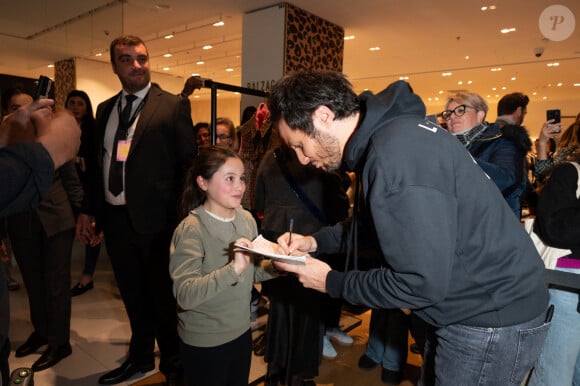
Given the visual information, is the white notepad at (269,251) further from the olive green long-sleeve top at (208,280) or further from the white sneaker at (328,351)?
the white sneaker at (328,351)

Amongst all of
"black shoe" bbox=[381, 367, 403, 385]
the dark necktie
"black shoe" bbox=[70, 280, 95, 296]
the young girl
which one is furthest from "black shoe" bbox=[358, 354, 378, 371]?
"black shoe" bbox=[70, 280, 95, 296]

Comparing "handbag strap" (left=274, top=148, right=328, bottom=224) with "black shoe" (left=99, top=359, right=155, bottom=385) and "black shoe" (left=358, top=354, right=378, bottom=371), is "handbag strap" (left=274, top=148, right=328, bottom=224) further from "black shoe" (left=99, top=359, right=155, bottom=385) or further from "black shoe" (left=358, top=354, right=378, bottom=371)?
"black shoe" (left=99, top=359, right=155, bottom=385)

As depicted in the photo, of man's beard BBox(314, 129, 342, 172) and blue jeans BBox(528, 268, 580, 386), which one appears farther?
blue jeans BBox(528, 268, 580, 386)

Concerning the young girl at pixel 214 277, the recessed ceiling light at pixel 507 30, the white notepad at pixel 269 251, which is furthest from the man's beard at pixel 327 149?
the recessed ceiling light at pixel 507 30

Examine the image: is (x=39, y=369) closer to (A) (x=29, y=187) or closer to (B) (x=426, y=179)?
(A) (x=29, y=187)

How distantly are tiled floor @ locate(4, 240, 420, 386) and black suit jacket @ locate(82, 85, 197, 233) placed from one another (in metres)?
1.10

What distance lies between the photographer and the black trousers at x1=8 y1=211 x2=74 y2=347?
2.56 meters

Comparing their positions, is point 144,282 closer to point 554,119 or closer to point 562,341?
point 562,341

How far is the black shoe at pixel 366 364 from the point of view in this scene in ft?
9.16

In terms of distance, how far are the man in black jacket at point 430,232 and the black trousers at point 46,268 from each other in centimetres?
203

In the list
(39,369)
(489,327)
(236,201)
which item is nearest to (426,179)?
(489,327)

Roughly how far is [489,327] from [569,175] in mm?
948

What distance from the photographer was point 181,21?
301 inches

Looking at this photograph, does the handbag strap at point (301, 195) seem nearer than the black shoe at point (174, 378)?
No
